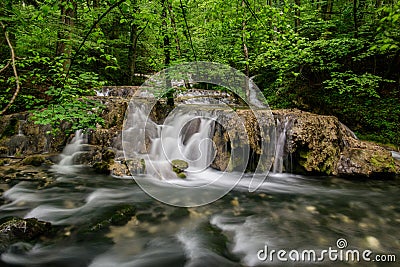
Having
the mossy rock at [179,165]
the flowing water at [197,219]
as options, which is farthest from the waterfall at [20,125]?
the mossy rock at [179,165]

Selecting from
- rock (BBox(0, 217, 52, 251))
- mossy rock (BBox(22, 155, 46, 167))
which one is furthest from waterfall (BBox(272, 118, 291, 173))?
mossy rock (BBox(22, 155, 46, 167))

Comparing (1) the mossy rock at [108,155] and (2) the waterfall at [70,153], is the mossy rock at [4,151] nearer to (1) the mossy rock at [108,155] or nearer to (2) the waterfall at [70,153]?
(2) the waterfall at [70,153]

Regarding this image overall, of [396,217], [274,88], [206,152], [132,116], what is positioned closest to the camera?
[396,217]

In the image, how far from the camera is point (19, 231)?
3.07m

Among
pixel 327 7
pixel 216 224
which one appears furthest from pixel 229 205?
pixel 327 7

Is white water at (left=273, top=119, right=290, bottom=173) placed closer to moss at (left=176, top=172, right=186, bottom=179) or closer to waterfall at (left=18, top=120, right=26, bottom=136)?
moss at (left=176, top=172, right=186, bottom=179)

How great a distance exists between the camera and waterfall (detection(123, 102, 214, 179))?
277 inches

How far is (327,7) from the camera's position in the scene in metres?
12.3

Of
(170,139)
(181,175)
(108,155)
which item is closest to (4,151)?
(108,155)

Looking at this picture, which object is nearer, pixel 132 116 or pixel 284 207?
pixel 284 207

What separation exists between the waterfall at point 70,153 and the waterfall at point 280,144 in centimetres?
529

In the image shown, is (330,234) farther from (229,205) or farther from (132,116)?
(132,116)

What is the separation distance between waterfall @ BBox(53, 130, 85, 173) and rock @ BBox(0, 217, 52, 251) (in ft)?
10.5

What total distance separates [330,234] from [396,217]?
1569 millimetres
